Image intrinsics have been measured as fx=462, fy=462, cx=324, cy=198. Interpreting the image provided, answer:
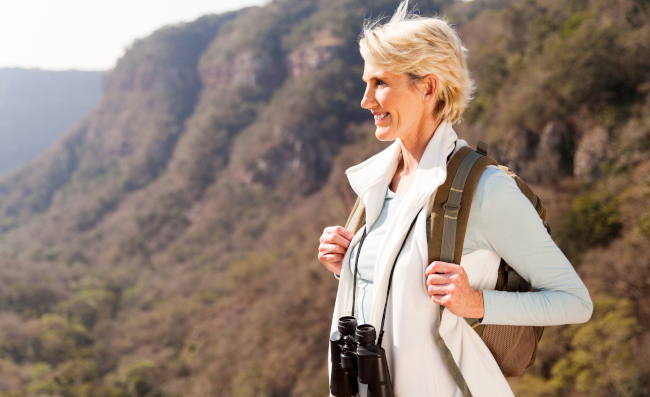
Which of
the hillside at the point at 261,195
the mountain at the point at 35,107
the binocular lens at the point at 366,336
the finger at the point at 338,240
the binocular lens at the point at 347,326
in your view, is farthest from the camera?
the mountain at the point at 35,107

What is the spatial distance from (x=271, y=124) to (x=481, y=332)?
191 feet

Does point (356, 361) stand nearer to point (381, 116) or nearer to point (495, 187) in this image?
point (495, 187)

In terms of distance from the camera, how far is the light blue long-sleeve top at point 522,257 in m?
1.20

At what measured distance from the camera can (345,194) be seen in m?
33.8

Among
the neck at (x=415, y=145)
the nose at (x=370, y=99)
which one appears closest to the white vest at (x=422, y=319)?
the neck at (x=415, y=145)

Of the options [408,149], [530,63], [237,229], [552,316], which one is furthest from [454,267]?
[237,229]

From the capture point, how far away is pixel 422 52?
1.31 m

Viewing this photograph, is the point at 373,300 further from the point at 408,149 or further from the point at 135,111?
the point at 135,111

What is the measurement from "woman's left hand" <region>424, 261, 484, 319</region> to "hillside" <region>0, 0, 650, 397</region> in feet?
4.13

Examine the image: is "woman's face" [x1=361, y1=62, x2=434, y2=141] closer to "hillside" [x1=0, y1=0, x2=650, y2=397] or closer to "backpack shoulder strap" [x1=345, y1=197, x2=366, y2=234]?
"backpack shoulder strap" [x1=345, y1=197, x2=366, y2=234]

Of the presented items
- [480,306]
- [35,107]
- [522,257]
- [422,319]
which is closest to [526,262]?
[522,257]

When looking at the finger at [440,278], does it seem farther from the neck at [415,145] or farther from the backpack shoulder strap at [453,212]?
the neck at [415,145]

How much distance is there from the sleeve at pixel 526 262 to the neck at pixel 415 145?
→ 29 centimetres

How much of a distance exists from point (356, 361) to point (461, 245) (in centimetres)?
47
